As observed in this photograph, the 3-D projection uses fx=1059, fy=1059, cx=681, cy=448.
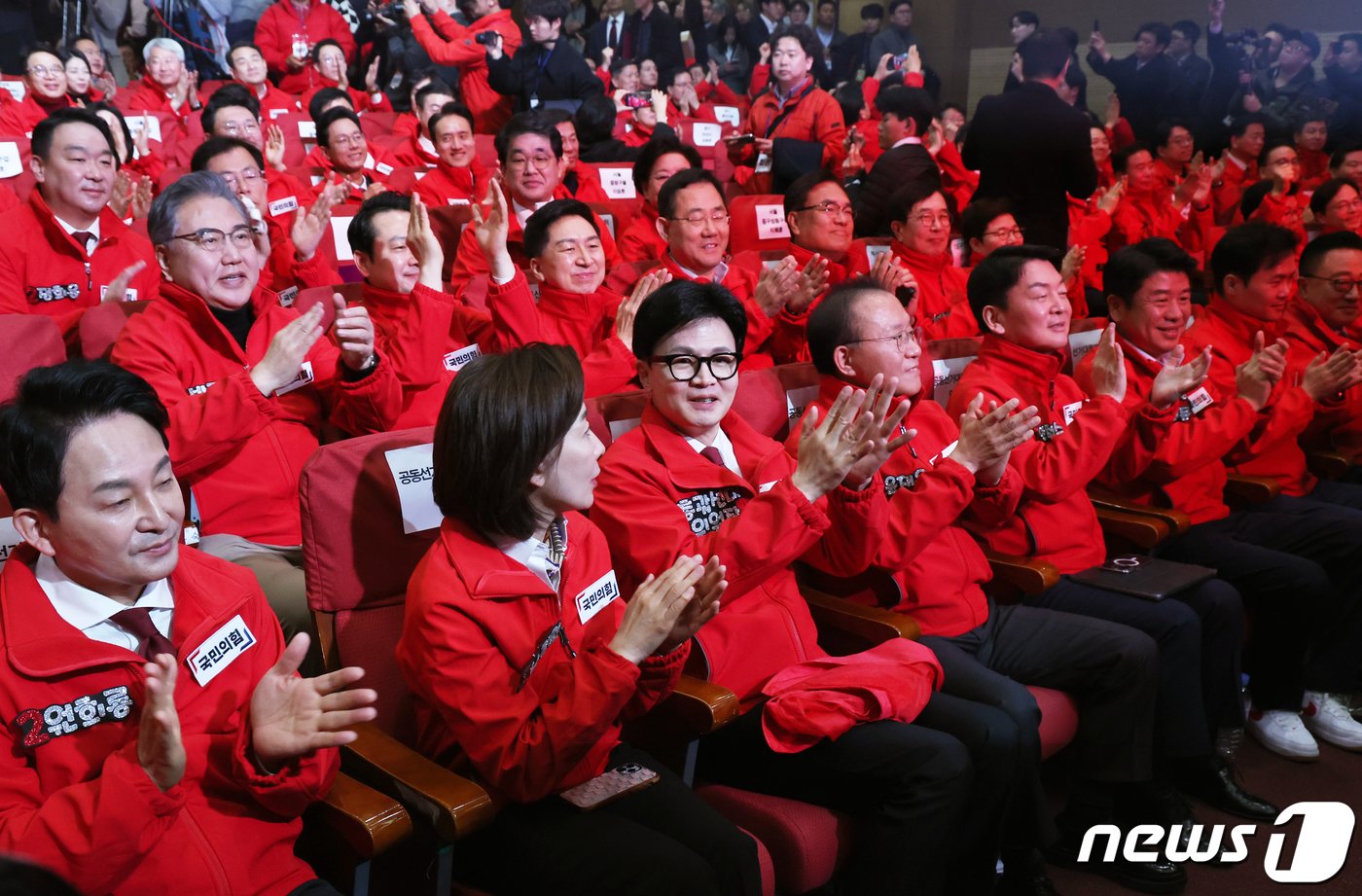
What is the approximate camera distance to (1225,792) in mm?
2574

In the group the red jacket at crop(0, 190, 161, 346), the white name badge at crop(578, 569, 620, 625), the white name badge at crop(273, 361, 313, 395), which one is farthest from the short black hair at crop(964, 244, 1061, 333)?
the red jacket at crop(0, 190, 161, 346)

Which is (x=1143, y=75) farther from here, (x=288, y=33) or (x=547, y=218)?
(x=547, y=218)

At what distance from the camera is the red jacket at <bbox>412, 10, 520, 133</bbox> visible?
7.25 metres

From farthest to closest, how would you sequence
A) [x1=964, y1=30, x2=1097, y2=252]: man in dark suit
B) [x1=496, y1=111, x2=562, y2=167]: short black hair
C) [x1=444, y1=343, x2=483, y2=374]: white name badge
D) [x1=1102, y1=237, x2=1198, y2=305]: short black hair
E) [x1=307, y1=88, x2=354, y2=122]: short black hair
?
[x1=307, y1=88, x2=354, y2=122]: short black hair → [x1=964, y1=30, x2=1097, y2=252]: man in dark suit → [x1=496, y1=111, x2=562, y2=167]: short black hair → [x1=1102, y1=237, x2=1198, y2=305]: short black hair → [x1=444, y1=343, x2=483, y2=374]: white name badge

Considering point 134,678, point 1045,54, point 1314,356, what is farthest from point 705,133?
point 134,678

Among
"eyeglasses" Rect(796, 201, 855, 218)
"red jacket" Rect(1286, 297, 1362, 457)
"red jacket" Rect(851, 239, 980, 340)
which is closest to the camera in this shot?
"red jacket" Rect(1286, 297, 1362, 457)

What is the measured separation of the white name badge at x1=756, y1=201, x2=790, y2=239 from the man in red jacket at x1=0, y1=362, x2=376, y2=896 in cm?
364

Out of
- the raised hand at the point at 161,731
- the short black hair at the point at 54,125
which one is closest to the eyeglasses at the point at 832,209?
the short black hair at the point at 54,125

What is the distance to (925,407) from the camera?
2.58 m

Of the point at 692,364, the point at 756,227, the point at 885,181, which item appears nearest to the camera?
the point at 692,364

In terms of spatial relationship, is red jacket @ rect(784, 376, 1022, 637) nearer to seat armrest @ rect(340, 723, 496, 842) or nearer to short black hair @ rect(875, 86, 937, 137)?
seat armrest @ rect(340, 723, 496, 842)

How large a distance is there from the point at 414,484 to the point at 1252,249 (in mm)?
2728

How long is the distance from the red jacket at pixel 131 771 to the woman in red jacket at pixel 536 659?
0.23 meters

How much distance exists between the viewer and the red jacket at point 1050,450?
2.52 m
